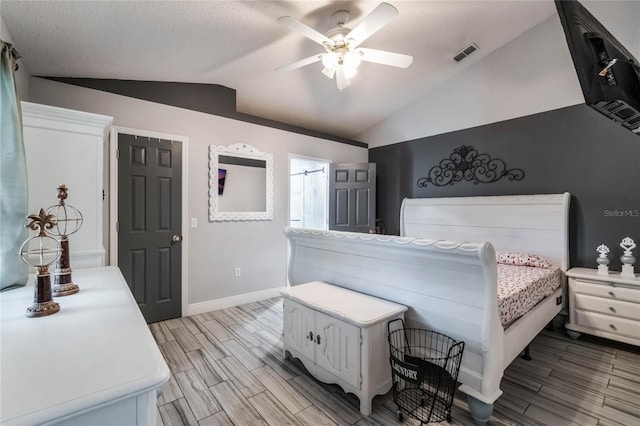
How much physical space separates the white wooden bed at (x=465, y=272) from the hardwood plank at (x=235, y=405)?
1055 mm

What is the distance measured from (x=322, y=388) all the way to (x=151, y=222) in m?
2.37

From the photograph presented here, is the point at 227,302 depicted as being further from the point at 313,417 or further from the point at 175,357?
the point at 313,417

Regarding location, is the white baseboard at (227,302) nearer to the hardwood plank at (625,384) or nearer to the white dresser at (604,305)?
the hardwood plank at (625,384)

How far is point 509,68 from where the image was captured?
3420 mm

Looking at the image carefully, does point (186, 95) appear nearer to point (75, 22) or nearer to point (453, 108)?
point (75, 22)

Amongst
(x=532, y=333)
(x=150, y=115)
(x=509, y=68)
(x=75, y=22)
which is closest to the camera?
(x=75, y=22)

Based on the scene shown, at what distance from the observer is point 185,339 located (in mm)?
2643

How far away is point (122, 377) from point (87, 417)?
0.09 metres

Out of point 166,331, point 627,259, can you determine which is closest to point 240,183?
point 166,331

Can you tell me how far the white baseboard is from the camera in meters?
3.21

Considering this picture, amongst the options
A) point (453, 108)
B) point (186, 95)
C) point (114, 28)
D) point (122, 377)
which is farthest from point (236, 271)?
point (453, 108)

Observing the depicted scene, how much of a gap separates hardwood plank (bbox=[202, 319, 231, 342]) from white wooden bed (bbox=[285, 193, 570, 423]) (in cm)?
85

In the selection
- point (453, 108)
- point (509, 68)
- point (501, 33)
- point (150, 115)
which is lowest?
point (150, 115)

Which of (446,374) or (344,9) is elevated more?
(344,9)
